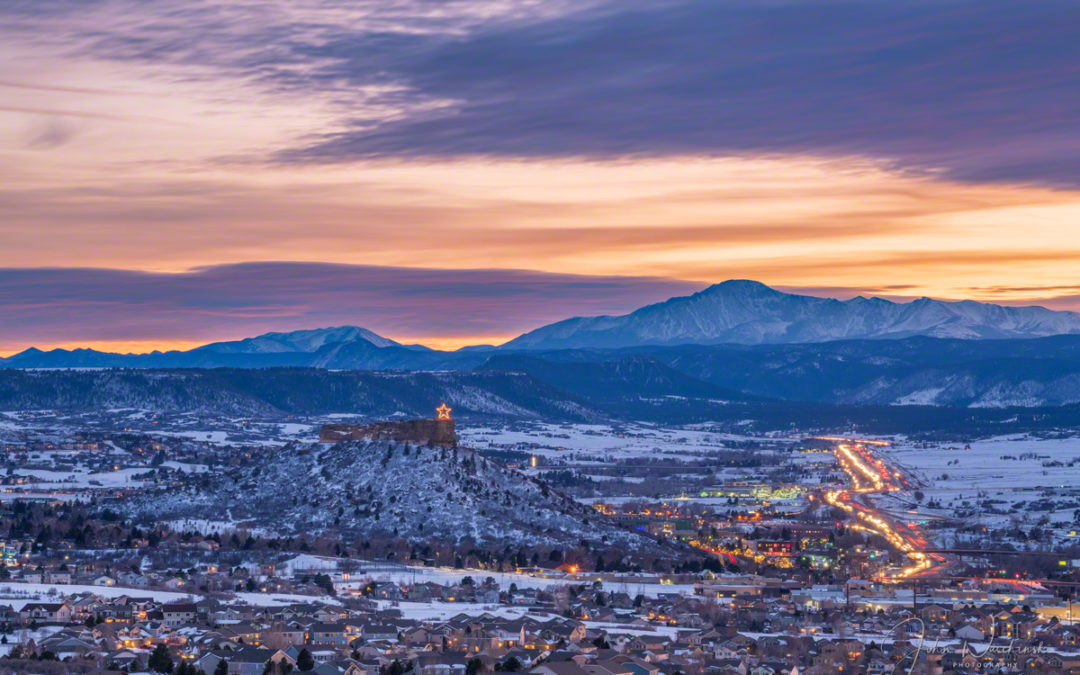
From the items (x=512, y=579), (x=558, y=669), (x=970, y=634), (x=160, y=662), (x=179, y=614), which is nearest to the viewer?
(x=558, y=669)

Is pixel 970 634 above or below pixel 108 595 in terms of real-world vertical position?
below

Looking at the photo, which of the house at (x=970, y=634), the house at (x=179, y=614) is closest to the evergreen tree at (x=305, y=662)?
the house at (x=179, y=614)

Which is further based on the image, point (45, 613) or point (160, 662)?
point (45, 613)

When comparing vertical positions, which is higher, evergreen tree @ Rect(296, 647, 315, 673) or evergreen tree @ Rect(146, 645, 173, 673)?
evergreen tree @ Rect(146, 645, 173, 673)

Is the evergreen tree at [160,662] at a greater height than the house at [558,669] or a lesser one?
greater

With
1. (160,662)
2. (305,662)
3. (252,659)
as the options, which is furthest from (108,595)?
(305,662)

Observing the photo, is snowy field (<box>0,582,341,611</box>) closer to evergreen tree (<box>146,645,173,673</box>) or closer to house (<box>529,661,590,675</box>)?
evergreen tree (<box>146,645,173,673</box>)

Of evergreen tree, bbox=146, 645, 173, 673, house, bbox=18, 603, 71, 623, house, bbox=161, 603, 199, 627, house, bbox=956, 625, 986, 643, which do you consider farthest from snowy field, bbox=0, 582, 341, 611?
house, bbox=956, 625, 986, 643

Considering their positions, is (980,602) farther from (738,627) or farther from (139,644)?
(139,644)

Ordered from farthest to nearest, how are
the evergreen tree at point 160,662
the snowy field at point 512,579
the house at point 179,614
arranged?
1. the snowy field at point 512,579
2. the house at point 179,614
3. the evergreen tree at point 160,662

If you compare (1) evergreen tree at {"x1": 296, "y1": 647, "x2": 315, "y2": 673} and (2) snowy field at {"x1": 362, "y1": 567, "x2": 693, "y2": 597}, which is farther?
(2) snowy field at {"x1": 362, "y1": 567, "x2": 693, "y2": 597}

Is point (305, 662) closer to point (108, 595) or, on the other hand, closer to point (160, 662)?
point (160, 662)

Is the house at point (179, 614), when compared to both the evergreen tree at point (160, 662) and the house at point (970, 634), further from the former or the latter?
the house at point (970, 634)
